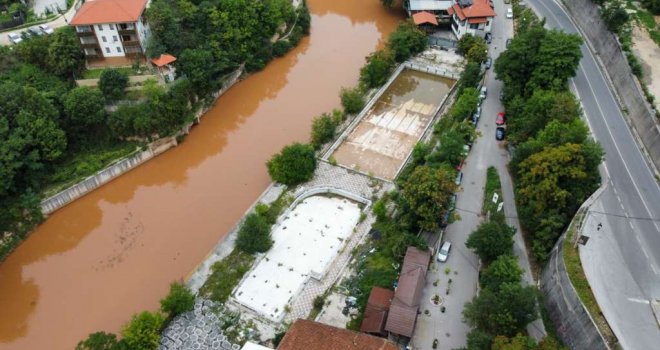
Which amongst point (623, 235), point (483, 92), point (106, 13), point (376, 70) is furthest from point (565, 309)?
point (106, 13)

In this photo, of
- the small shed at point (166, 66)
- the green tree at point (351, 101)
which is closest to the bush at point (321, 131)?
the green tree at point (351, 101)

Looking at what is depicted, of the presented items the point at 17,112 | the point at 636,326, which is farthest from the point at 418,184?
the point at 17,112

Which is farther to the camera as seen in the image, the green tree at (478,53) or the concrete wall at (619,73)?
the green tree at (478,53)

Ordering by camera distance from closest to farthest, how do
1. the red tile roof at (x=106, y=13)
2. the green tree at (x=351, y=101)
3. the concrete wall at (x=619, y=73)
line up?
1. the concrete wall at (x=619, y=73)
2. the red tile roof at (x=106, y=13)
3. the green tree at (x=351, y=101)

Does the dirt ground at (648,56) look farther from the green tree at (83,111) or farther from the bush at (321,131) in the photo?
the green tree at (83,111)

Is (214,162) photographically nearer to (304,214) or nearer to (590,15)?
(304,214)
